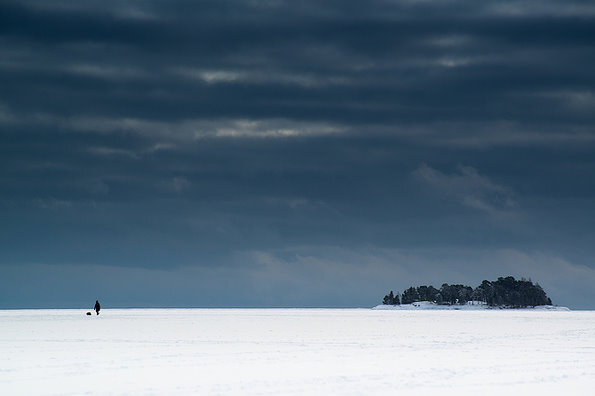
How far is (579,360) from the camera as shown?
38.2 meters

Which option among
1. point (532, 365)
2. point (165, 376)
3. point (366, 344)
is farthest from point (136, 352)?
point (532, 365)

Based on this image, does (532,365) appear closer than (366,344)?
Yes

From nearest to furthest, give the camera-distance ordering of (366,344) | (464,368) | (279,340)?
(464,368)
(366,344)
(279,340)

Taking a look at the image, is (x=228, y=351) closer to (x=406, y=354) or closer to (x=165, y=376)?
(x=406, y=354)

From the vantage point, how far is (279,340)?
54.7m

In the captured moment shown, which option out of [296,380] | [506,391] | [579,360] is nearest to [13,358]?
[296,380]

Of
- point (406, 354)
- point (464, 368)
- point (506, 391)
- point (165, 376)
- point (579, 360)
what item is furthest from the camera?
point (406, 354)

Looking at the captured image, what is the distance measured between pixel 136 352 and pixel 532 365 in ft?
68.2

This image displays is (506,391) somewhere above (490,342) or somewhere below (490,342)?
below

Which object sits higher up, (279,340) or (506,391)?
(279,340)

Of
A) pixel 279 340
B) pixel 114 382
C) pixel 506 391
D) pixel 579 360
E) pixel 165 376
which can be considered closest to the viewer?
pixel 506 391

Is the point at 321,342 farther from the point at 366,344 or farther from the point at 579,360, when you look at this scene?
the point at 579,360

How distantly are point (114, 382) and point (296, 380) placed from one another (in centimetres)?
675

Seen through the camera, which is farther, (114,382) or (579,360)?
(579,360)
